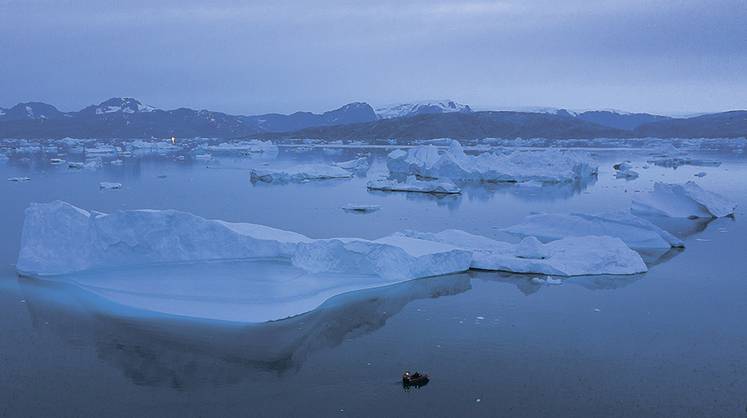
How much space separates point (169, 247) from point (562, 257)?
17.3ft

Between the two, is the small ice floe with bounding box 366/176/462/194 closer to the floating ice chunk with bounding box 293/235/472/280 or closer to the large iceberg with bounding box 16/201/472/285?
the floating ice chunk with bounding box 293/235/472/280

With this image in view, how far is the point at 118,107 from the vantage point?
16312 centimetres

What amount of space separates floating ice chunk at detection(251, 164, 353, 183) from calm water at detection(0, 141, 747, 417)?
13.0 metres

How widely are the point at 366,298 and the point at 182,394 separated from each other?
2892 millimetres

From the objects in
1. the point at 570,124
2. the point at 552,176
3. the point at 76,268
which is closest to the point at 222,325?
the point at 76,268

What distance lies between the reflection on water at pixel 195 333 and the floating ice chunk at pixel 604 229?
4.33 m

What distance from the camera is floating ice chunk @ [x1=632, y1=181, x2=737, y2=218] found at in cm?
1419

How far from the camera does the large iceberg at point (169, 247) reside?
769 centimetres

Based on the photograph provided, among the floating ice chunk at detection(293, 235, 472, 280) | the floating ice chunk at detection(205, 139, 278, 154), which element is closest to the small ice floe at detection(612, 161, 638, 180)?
the floating ice chunk at detection(293, 235, 472, 280)

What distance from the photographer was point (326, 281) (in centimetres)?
750

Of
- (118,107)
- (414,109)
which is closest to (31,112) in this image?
(118,107)

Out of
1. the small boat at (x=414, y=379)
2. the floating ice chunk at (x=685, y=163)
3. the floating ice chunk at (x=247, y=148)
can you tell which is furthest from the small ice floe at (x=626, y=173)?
the floating ice chunk at (x=247, y=148)

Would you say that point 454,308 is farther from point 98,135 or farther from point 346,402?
point 98,135

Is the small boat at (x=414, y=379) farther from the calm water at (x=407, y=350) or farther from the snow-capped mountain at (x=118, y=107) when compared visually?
the snow-capped mountain at (x=118, y=107)
